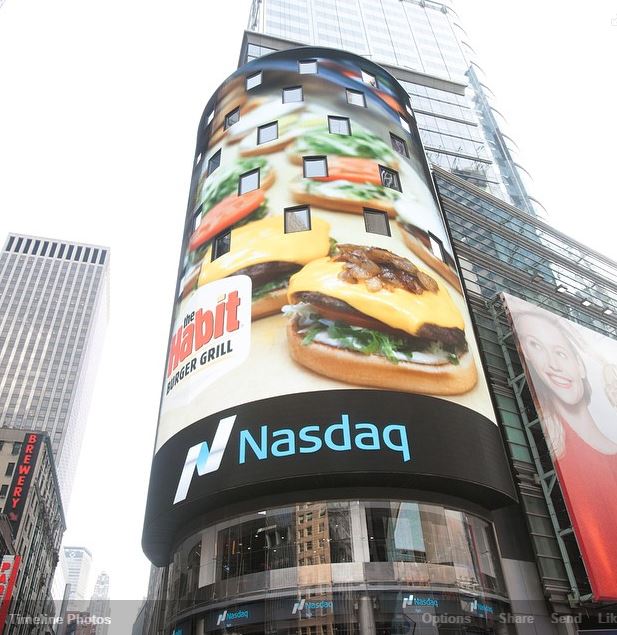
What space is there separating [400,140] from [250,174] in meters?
9.95

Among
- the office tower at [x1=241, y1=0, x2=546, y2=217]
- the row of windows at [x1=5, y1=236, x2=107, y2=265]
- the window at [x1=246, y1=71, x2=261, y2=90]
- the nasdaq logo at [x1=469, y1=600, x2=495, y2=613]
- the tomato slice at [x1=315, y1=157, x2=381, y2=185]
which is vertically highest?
the row of windows at [x1=5, y1=236, x2=107, y2=265]

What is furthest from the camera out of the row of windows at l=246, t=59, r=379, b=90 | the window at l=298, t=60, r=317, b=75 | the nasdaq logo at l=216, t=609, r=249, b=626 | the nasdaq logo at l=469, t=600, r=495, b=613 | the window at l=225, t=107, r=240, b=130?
the row of windows at l=246, t=59, r=379, b=90

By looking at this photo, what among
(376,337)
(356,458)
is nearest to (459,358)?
(376,337)

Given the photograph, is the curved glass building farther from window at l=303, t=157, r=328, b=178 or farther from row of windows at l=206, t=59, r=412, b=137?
row of windows at l=206, t=59, r=412, b=137

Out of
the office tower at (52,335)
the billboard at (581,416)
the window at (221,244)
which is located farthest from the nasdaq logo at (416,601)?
the office tower at (52,335)

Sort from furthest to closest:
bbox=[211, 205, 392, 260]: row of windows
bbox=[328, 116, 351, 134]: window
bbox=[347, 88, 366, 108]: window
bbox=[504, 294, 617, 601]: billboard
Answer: bbox=[347, 88, 366, 108]: window → bbox=[328, 116, 351, 134]: window → bbox=[211, 205, 392, 260]: row of windows → bbox=[504, 294, 617, 601]: billboard

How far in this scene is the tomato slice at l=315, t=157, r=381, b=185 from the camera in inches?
1144

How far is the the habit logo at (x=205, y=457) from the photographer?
802 inches

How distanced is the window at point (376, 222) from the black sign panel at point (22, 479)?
67559 mm

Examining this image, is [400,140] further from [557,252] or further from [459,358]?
[557,252]

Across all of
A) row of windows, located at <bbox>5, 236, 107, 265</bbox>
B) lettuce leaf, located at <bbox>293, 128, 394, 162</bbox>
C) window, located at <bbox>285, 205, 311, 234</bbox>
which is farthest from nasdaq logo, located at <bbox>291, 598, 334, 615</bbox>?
row of windows, located at <bbox>5, 236, 107, 265</bbox>

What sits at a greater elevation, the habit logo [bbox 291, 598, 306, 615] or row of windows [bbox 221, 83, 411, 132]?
row of windows [bbox 221, 83, 411, 132]

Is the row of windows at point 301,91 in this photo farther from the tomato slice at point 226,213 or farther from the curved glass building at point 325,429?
the tomato slice at point 226,213

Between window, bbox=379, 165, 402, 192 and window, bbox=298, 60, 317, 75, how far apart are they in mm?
10515
